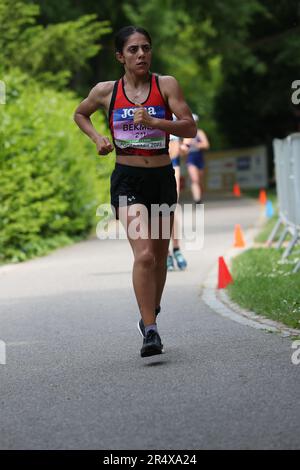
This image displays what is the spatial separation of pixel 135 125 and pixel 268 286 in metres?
3.68

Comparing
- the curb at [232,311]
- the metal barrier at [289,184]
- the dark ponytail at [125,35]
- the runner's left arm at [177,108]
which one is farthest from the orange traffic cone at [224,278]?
the dark ponytail at [125,35]

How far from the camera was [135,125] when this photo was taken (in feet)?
25.2

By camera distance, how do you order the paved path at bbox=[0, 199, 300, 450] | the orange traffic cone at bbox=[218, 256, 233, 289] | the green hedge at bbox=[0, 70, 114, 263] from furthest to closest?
the green hedge at bbox=[0, 70, 114, 263] < the orange traffic cone at bbox=[218, 256, 233, 289] < the paved path at bbox=[0, 199, 300, 450]

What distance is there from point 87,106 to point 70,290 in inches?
186

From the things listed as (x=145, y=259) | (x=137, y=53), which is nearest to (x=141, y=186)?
(x=145, y=259)

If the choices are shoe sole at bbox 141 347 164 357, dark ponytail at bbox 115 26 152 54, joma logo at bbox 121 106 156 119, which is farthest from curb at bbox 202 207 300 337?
dark ponytail at bbox 115 26 152 54

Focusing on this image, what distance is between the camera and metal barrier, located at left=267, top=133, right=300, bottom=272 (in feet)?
41.1

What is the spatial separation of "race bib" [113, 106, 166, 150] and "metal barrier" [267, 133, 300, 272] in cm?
462

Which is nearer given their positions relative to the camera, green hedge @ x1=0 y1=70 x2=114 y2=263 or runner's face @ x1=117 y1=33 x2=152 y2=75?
runner's face @ x1=117 y1=33 x2=152 y2=75

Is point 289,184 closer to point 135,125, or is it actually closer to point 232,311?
point 232,311

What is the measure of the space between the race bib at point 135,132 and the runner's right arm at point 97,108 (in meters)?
0.13

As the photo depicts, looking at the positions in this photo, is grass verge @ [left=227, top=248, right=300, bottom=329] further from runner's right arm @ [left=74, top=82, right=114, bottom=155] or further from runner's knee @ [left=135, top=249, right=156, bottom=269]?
runner's right arm @ [left=74, top=82, right=114, bottom=155]

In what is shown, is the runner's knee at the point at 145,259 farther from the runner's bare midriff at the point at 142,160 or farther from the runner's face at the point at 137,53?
the runner's face at the point at 137,53
